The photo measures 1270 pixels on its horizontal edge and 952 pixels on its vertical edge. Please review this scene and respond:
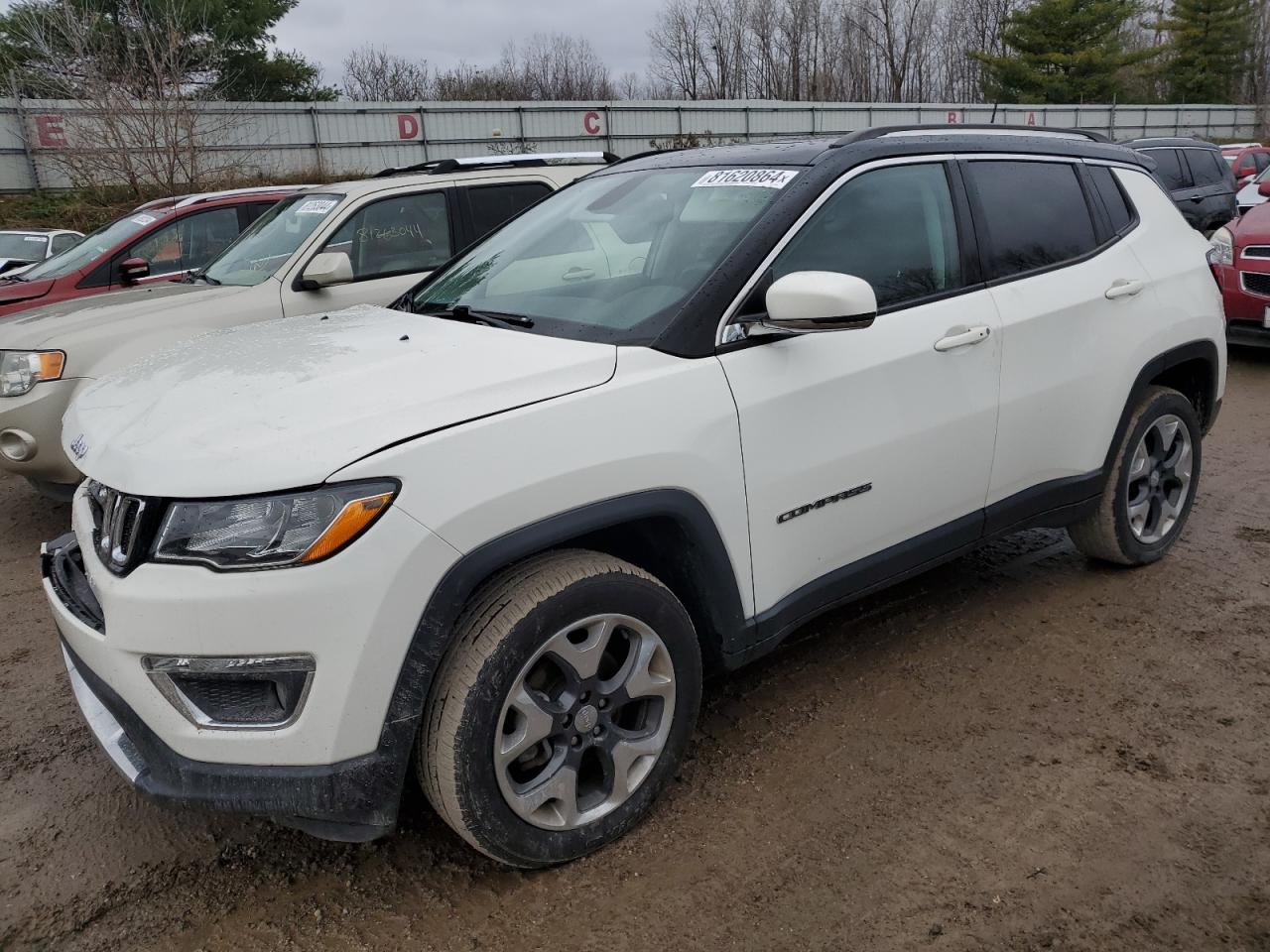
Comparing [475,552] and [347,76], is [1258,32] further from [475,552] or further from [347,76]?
[475,552]

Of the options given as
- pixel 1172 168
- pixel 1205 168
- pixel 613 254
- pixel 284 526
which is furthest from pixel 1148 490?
pixel 1205 168

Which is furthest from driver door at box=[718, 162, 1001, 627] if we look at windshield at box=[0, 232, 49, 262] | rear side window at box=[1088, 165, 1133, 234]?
windshield at box=[0, 232, 49, 262]

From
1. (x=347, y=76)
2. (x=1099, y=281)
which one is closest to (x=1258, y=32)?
(x=347, y=76)

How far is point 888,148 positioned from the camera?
3303 millimetres

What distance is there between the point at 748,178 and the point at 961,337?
865mm

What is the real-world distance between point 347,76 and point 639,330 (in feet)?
151

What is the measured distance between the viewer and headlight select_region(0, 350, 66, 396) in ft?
16.8

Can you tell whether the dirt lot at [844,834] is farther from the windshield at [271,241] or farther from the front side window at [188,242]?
the front side window at [188,242]

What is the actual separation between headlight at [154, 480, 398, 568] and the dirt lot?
988mm

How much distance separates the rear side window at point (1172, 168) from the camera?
49.9 ft

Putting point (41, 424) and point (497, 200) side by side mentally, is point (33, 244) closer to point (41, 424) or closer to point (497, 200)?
point (497, 200)

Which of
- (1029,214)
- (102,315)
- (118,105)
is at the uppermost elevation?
(118,105)

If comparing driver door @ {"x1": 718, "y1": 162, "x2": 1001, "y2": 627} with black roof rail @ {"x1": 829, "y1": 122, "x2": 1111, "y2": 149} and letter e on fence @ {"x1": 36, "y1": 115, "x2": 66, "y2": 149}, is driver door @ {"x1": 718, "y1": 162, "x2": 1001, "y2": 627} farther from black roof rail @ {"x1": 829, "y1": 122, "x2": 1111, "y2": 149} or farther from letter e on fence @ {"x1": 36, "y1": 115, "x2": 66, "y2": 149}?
letter e on fence @ {"x1": 36, "y1": 115, "x2": 66, "y2": 149}

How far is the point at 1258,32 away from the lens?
57156mm
